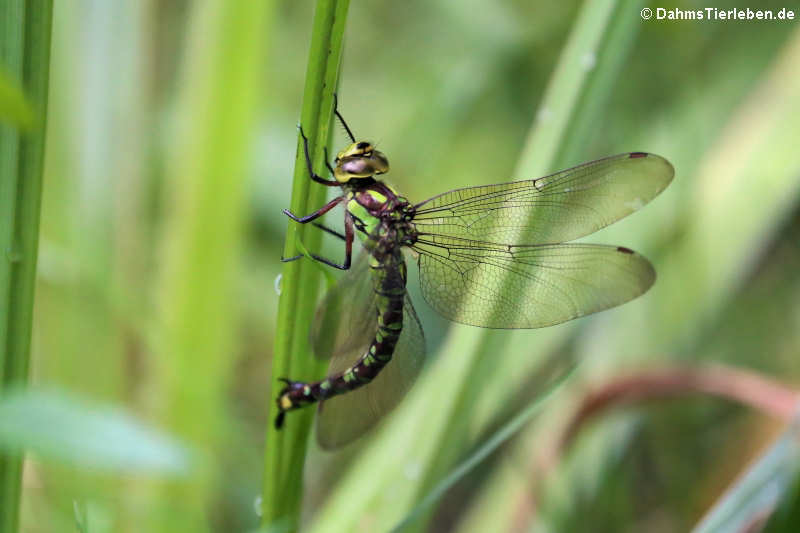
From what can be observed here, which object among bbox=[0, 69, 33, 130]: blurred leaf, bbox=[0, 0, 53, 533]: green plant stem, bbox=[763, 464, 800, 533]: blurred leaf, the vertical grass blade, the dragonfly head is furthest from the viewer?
the vertical grass blade

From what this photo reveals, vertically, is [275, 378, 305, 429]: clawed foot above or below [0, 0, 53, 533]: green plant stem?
below

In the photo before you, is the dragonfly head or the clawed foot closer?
the clawed foot

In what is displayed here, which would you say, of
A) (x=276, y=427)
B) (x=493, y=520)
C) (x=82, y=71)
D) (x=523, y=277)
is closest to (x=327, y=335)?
(x=276, y=427)

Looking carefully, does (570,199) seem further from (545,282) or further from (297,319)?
(297,319)

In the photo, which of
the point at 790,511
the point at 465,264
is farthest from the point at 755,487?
the point at 465,264

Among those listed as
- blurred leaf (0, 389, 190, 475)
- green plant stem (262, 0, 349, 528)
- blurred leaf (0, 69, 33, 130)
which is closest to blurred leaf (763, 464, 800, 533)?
green plant stem (262, 0, 349, 528)

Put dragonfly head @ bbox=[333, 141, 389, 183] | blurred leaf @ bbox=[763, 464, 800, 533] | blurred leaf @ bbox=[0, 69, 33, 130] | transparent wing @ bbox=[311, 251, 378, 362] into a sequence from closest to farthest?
blurred leaf @ bbox=[0, 69, 33, 130], blurred leaf @ bbox=[763, 464, 800, 533], transparent wing @ bbox=[311, 251, 378, 362], dragonfly head @ bbox=[333, 141, 389, 183]

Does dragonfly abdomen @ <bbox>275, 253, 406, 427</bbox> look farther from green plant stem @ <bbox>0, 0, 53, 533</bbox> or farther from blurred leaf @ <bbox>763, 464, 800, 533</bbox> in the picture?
blurred leaf @ <bbox>763, 464, 800, 533</bbox>
